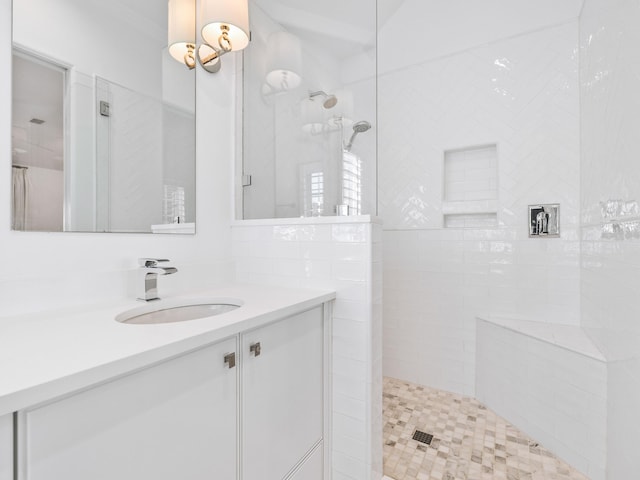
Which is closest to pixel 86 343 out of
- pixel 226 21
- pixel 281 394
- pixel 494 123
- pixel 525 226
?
pixel 281 394

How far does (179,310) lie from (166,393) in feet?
1.71

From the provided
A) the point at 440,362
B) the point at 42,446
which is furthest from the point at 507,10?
the point at 42,446

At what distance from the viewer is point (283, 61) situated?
60.8 inches

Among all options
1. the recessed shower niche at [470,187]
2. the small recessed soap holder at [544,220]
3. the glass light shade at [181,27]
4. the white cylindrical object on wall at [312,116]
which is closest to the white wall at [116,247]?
Result: the glass light shade at [181,27]

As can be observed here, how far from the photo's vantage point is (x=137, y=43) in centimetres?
123

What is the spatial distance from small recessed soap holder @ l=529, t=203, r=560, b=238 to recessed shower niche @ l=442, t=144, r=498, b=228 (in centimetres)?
22

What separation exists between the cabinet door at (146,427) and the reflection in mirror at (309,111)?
808mm

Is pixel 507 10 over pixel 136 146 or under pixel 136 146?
over

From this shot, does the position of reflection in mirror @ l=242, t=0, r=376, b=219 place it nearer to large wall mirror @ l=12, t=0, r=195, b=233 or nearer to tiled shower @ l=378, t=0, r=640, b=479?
large wall mirror @ l=12, t=0, r=195, b=233

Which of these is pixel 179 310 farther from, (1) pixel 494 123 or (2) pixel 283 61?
(1) pixel 494 123

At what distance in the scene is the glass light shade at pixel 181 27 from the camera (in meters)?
1.37

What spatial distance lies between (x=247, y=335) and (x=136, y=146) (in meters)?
0.87

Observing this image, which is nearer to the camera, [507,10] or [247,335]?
[247,335]

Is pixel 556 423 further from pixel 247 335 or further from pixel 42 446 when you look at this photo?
pixel 42 446
